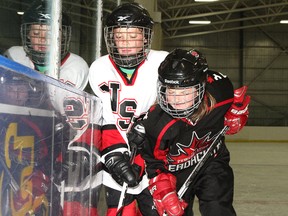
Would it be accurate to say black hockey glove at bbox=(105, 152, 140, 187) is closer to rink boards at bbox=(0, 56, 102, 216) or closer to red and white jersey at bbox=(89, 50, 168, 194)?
red and white jersey at bbox=(89, 50, 168, 194)

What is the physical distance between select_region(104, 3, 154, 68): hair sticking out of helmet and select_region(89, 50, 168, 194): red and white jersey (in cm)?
7

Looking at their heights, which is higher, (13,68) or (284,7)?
(284,7)

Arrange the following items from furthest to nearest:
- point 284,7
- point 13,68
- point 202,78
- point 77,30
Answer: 1. point 284,7
2. point 77,30
3. point 202,78
4. point 13,68

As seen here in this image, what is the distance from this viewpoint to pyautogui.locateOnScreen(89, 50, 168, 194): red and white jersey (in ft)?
7.18

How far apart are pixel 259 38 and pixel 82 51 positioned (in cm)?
1472

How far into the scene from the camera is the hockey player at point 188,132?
1.87 metres

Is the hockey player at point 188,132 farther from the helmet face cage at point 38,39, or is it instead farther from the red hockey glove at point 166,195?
the helmet face cage at point 38,39

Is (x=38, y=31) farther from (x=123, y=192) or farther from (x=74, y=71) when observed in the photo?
(x=123, y=192)

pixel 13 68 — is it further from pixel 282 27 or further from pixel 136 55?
pixel 282 27

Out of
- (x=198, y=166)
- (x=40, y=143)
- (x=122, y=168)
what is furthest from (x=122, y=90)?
→ (x=40, y=143)

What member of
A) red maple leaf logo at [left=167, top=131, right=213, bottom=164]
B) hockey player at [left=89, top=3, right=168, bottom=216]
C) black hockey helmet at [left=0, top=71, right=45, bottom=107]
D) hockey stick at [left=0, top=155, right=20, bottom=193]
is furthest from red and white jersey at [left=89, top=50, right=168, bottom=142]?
hockey stick at [left=0, top=155, right=20, bottom=193]

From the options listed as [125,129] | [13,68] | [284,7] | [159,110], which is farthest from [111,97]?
[284,7]

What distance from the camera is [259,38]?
1630 centimetres

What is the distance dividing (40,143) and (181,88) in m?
0.83
